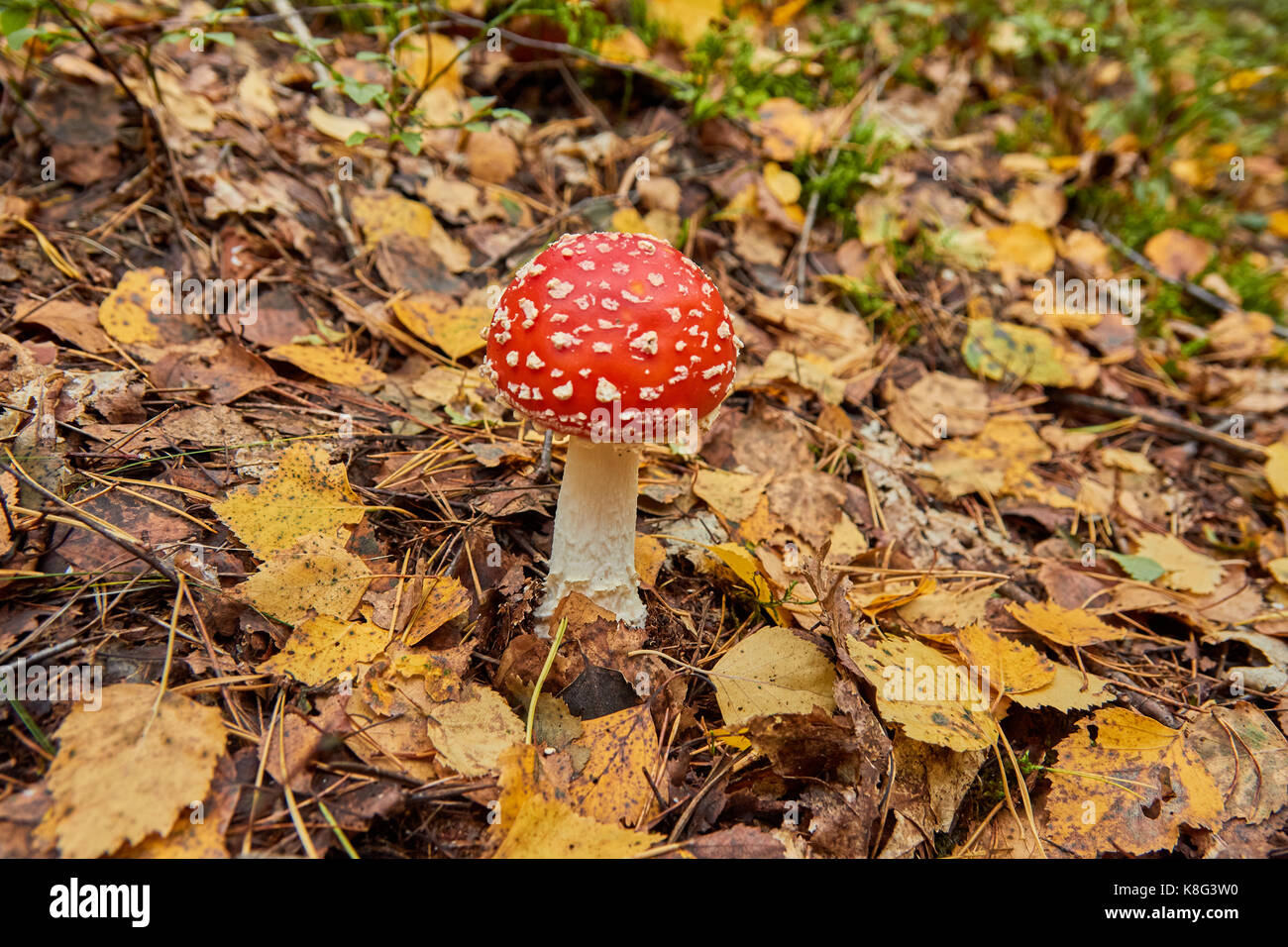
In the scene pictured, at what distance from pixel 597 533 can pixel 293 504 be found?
1.04m

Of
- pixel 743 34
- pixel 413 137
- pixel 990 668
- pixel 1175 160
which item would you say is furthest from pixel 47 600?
pixel 1175 160

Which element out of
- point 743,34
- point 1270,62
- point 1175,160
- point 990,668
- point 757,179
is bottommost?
point 990,668

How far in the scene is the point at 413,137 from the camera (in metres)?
3.68

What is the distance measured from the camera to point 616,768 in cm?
218

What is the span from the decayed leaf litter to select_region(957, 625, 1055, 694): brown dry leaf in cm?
1

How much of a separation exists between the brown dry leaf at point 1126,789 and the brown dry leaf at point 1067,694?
64 mm

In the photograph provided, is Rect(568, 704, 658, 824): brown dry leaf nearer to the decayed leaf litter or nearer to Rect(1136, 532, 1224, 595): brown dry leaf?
the decayed leaf litter

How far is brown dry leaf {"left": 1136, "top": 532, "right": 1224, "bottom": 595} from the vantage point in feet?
10.9

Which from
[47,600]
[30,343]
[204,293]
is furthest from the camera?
[204,293]

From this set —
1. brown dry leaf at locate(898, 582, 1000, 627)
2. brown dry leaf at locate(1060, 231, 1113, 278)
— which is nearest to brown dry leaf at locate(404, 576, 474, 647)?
brown dry leaf at locate(898, 582, 1000, 627)

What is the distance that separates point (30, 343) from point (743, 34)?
4425 mm

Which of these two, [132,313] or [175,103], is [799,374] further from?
[175,103]

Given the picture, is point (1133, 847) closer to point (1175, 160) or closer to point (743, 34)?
point (743, 34)

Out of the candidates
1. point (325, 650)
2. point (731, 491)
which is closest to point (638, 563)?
point (731, 491)
